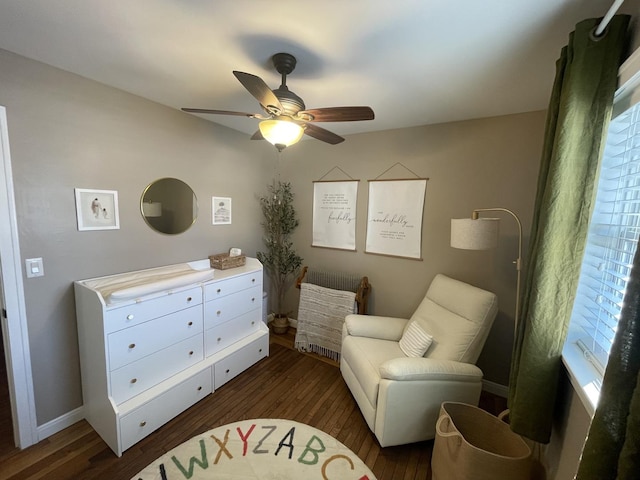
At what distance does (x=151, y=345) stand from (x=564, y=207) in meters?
2.47

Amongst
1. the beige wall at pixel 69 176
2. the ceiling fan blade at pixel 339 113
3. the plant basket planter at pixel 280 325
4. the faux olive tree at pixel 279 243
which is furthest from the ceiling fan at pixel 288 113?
the plant basket planter at pixel 280 325

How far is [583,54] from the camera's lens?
1.04 metres

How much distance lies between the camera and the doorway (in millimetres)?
1495

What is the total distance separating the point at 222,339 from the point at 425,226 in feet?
7.15

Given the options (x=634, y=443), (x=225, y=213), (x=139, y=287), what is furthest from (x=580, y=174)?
(x=225, y=213)

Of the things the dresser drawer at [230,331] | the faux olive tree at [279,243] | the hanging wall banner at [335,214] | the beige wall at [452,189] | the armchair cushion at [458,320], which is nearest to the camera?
the armchair cushion at [458,320]

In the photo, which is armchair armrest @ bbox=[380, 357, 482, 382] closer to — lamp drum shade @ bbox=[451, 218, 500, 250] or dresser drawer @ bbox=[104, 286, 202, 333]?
lamp drum shade @ bbox=[451, 218, 500, 250]

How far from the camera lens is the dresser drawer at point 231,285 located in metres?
2.20

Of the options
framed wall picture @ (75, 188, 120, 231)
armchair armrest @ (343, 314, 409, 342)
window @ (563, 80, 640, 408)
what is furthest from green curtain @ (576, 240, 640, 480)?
framed wall picture @ (75, 188, 120, 231)

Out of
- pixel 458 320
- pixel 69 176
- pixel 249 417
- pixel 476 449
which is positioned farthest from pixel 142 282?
pixel 458 320

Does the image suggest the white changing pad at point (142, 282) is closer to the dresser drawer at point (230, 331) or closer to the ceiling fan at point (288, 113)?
the dresser drawer at point (230, 331)

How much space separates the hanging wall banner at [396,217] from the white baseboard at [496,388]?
1.26 metres

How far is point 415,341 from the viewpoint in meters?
2.02

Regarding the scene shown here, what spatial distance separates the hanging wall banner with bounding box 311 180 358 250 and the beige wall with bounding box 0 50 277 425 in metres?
1.42
